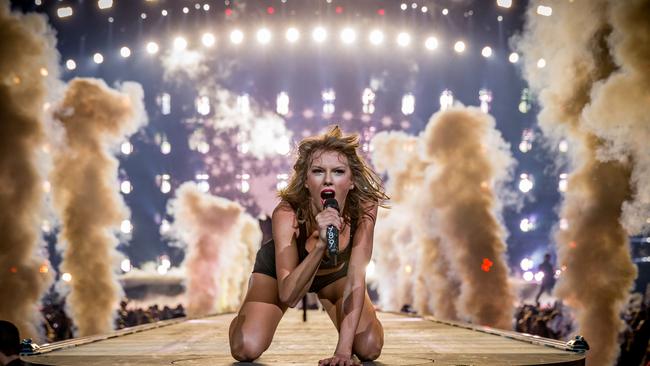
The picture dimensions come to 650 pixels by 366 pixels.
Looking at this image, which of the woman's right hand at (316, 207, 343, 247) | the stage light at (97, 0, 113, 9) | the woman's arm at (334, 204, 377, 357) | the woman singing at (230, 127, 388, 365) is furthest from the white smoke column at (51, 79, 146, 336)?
the woman's right hand at (316, 207, 343, 247)

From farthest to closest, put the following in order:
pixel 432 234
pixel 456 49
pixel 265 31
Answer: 1. pixel 432 234
2. pixel 456 49
3. pixel 265 31

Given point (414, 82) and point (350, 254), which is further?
point (414, 82)

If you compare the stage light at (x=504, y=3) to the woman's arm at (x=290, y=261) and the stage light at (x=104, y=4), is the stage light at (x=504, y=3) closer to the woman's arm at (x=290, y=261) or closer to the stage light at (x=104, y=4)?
the stage light at (x=104, y=4)

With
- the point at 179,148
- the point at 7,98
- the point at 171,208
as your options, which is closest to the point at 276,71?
the point at 179,148

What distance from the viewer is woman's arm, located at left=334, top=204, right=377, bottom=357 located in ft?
11.0

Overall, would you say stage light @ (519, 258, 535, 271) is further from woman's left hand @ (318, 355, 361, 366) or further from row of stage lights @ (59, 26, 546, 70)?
woman's left hand @ (318, 355, 361, 366)

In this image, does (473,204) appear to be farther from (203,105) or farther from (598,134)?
(203,105)

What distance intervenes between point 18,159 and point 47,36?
3.14m

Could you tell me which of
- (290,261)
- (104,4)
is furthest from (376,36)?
(290,261)

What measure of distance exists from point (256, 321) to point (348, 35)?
36.9 ft

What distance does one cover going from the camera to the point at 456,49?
50.0 ft

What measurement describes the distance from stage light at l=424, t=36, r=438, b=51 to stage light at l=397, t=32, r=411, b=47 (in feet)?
1.36

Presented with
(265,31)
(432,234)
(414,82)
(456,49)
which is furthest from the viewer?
(432,234)

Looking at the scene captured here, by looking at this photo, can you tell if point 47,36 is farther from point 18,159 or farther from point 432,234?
point 432,234
